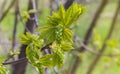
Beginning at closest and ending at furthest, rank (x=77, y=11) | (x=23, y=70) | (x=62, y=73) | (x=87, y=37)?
(x=77, y=11) < (x=23, y=70) < (x=62, y=73) < (x=87, y=37)

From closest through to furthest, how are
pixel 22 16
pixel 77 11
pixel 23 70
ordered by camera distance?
pixel 77 11 → pixel 23 70 → pixel 22 16

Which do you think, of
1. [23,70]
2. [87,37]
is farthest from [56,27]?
[87,37]

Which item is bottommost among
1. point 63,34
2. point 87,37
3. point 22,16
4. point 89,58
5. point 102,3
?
point 89,58

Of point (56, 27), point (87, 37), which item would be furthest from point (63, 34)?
point (87, 37)

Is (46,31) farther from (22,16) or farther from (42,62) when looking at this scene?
(22,16)

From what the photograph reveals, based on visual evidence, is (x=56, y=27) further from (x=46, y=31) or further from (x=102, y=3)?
(x=102, y=3)

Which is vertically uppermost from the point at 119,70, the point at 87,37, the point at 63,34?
the point at 63,34

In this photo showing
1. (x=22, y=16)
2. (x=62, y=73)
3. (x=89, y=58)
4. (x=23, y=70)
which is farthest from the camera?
(x=89, y=58)

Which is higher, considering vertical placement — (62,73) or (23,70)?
(23,70)

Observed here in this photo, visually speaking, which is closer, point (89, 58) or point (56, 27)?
point (56, 27)
